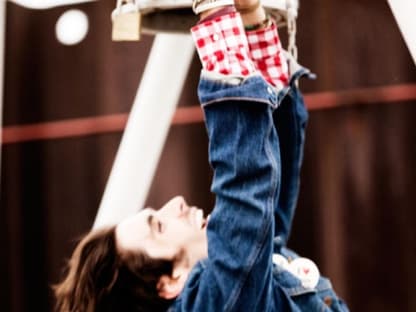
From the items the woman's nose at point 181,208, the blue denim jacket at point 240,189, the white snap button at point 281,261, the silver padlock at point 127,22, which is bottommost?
the white snap button at point 281,261

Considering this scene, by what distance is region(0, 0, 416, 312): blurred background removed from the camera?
1278mm

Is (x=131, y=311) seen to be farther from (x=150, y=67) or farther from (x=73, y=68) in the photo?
(x=73, y=68)

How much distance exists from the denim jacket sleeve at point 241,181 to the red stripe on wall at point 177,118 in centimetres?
72

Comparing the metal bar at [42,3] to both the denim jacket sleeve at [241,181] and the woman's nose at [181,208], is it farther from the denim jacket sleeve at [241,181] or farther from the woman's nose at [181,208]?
the denim jacket sleeve at [241,181]

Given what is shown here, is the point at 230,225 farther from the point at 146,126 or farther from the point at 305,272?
the point at 146,126

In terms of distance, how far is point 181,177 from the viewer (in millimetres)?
1398

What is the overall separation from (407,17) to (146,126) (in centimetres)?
41

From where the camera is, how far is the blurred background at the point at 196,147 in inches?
50.3

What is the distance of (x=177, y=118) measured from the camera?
141cm

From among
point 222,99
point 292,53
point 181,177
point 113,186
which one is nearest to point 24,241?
point 181,177

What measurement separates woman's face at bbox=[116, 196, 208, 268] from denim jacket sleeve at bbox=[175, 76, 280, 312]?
18cm

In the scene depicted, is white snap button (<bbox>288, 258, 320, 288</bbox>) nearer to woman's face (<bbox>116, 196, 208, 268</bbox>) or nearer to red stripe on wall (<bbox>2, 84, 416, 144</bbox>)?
woman's face (<bbox>116, 196, 208, 268</bbox>)

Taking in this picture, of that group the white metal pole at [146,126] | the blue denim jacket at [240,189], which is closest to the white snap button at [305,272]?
the blue denim jacket at [240,189]

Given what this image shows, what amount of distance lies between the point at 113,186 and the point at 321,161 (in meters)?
0.49
